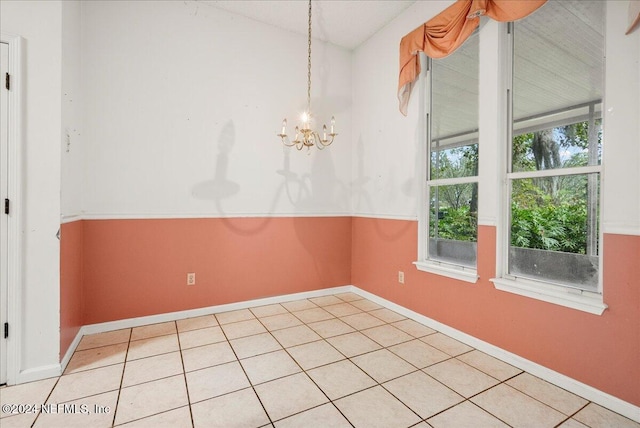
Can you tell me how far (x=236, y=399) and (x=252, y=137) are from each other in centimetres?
259

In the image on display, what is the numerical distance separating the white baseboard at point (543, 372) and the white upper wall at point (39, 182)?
3.05 metres

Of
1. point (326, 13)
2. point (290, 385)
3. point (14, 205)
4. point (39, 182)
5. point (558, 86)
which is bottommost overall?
point (290, 385)

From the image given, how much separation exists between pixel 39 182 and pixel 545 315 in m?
3.57

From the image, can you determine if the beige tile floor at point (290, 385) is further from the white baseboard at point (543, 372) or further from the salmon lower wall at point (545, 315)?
the salmon lower wall at point (545, 315)

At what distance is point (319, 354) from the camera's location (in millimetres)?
2377

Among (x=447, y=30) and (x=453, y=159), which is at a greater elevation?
(x=447, y=30)

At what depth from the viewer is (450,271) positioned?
2.72 m

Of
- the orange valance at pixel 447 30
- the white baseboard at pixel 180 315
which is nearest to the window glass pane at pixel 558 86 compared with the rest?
the orange valance at pixel 447 30

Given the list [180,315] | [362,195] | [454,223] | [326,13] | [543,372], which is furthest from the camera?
[362,195]

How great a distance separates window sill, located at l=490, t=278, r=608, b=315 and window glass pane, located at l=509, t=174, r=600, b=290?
0.07m

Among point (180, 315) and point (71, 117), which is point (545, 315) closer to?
point (180, 315)

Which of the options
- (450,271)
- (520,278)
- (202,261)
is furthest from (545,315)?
(202,261)

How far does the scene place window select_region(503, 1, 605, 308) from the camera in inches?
75.8

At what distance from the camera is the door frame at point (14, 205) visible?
1931mm
